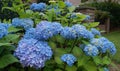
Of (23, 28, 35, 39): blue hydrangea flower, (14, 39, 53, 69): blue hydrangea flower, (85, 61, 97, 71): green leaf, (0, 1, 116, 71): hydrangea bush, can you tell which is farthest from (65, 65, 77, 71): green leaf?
(23, 28, 35, 39): blue hydrangea flower

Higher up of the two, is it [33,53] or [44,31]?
[44,31]

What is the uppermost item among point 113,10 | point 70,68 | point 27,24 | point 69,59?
point 27,24

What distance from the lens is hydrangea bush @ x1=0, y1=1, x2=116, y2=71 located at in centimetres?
252

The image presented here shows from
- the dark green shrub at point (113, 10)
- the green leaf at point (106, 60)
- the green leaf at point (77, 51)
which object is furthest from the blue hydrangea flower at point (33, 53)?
the dark green shrub at point (113, 10)

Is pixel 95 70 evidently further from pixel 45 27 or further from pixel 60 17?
pixel 60 17

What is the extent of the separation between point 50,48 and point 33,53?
18 centimetres

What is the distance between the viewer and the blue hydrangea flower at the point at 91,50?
2.67m

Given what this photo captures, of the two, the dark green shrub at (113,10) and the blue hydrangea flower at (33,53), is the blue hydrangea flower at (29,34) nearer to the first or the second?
the blue hydrangea flower at (33,53)

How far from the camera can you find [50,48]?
262cm

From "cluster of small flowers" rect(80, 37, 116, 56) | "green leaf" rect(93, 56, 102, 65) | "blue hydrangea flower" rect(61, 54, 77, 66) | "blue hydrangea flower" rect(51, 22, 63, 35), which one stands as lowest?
"green leaf" rect(93, 56, 102, 65)

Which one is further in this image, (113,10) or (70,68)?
(113,10)

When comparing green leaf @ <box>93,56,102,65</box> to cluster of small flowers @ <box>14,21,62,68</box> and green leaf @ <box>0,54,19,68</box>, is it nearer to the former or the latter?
cluster of small flowers @ <box>14,21,62,68</box>

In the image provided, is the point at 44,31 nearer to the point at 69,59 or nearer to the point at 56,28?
the point at 56,28

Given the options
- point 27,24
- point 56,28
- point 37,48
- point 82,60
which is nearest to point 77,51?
point 82,60
